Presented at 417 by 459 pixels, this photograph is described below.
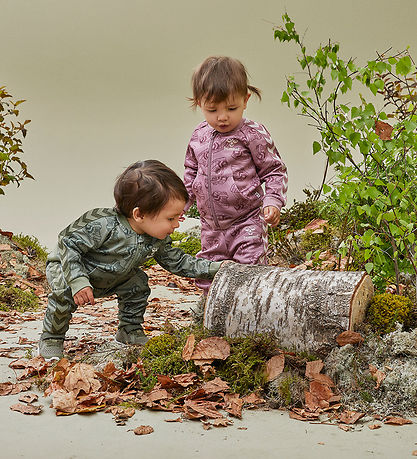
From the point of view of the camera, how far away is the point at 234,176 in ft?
14.1

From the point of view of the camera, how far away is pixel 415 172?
3941 millimetres

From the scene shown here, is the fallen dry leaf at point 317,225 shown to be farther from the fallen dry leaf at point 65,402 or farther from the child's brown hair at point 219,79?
the fallen dry leaf at point 65,402

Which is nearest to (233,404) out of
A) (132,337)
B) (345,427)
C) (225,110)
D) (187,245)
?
(345,427)

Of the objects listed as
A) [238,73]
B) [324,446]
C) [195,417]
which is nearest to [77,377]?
[195,417]

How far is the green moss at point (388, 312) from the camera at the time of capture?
3305 millimetres

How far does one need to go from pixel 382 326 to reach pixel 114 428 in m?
1.54

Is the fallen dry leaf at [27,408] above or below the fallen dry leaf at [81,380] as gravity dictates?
below

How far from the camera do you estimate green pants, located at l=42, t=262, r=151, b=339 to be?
3.69 m

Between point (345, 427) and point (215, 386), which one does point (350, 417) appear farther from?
point (215, 386)

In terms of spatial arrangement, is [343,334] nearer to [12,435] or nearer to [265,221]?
[265,221]

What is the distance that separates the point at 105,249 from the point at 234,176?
1106 mm

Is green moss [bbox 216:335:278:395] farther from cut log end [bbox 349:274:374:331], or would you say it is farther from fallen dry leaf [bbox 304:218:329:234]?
fallen dry leaf [bbox 304:218:329:234]

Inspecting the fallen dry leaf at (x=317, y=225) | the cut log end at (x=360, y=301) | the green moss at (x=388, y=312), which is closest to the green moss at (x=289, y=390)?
the cut log end at (x=360, y=301)

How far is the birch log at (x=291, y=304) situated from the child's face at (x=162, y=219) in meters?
0.42
